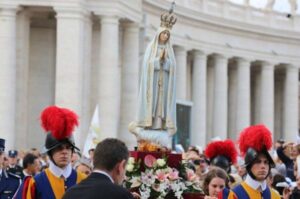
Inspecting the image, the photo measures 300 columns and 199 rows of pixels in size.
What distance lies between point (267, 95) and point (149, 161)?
65.6 m

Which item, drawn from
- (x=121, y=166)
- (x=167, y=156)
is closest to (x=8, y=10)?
(x=167, y=156)

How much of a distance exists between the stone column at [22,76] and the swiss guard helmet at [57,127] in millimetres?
41014

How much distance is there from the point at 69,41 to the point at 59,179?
40.4 meters

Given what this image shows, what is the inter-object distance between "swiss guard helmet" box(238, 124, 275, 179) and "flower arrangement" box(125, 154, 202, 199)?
356 centimetres

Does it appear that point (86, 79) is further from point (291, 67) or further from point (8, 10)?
point (291, 67)

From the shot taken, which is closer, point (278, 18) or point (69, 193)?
point (69, 193)

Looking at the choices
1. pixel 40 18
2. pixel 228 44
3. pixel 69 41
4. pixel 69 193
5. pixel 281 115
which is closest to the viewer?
pixel 69 193

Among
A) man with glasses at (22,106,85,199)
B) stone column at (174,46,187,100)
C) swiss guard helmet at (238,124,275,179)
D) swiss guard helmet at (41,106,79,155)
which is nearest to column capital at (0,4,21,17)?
stone column at (174,46,187,100)

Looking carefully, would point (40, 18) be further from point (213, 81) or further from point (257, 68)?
point (257, 68)

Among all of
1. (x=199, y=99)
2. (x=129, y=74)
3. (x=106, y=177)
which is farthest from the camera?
(x=199, y=99)

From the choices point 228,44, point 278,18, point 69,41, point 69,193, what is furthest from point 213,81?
point 69,193

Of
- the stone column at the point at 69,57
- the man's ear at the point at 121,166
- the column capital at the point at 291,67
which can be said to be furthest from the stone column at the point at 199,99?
the man's ear at the point at 121,166

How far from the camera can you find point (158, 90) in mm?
20891

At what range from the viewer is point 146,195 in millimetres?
17047
